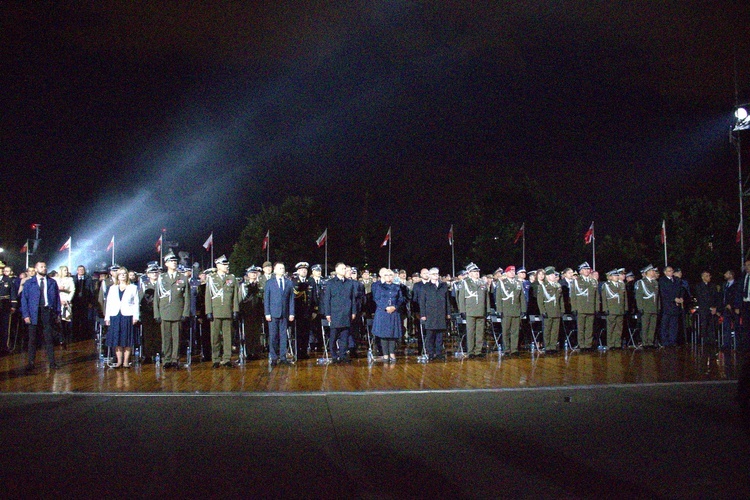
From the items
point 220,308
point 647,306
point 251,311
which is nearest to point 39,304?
point 220,308

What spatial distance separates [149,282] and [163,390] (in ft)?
14.7

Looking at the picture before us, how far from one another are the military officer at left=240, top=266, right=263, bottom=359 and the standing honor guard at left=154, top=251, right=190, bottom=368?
2.10 meters

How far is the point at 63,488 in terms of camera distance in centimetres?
512

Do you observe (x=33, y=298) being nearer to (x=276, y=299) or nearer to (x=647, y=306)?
(x=276, y=299)

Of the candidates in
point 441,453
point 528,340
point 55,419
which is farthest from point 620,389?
point 528,340

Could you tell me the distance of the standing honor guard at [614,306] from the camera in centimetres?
1700

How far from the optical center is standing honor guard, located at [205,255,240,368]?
13.5 meters

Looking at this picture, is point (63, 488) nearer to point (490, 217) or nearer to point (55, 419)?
point (55, 419)

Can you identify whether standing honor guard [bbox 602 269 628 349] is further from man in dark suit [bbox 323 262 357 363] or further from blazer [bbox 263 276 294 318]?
blazer [bbox 263 276 294 318]

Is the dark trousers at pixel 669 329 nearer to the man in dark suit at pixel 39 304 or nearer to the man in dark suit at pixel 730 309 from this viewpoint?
the man in dark suit at pixel 730 309

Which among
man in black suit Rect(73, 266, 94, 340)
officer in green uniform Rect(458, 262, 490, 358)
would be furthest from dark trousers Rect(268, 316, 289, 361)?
man in black suit Rect(73, 266, 94, 340)

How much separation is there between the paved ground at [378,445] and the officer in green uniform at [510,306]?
5885 mm

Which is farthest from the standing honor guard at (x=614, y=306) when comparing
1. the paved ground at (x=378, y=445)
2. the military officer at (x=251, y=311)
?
the military officer at (x=251, y=311)

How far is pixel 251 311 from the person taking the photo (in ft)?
50.0
